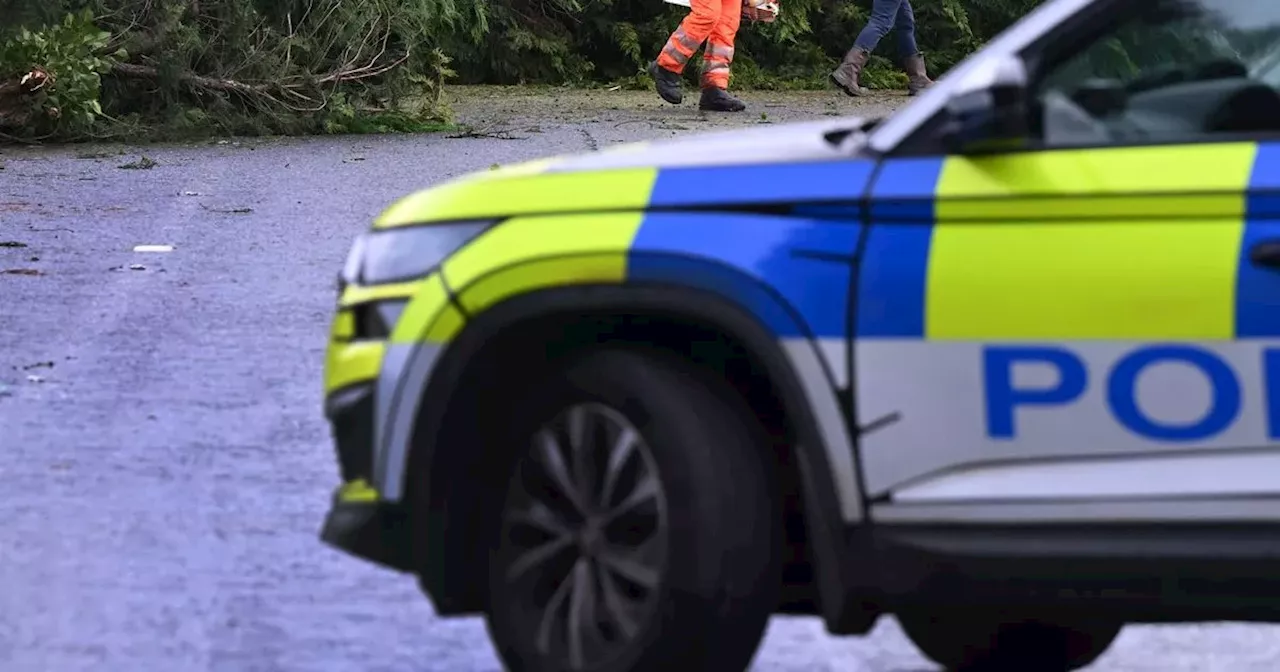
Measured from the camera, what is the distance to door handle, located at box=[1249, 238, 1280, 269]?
3654 millimetres

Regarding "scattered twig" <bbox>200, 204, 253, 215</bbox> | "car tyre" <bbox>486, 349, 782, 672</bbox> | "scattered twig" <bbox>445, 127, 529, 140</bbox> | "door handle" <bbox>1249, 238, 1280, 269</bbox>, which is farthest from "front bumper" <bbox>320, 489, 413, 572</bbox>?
"scattered twig" <bbox>445, 127, 529, 140</bbox>

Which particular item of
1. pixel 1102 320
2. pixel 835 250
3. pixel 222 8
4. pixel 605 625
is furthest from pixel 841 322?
pixel 222 8

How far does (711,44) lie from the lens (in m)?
17.7

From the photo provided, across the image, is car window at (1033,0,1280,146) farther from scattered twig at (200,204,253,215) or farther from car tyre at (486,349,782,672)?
scattered twig at (200,204,253,215)

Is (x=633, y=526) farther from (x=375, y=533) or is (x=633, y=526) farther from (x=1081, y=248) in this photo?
(x=1081, y=248)

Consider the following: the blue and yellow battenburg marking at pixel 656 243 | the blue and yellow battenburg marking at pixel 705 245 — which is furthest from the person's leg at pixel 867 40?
the blue and yellow battenburg marking at pixel 705 245

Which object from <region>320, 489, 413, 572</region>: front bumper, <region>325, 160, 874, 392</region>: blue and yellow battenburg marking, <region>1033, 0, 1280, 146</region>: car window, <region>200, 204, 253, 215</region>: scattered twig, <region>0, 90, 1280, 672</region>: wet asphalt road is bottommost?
<region>200, 204, 253, 215</region>: scattered twig

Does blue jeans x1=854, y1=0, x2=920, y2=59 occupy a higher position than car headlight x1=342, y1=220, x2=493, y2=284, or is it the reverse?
car headlight x1=342, y1=220, x2=493, y2=284

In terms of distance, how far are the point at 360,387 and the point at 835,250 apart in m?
0.90

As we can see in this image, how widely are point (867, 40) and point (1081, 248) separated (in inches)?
601

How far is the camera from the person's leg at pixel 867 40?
18.8 meters

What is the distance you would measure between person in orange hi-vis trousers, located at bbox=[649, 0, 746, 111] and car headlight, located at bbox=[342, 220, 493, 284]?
13338mm

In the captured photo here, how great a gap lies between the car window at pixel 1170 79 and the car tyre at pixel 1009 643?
3.63 ft

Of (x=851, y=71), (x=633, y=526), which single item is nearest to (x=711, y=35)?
(x=851, y=71)
